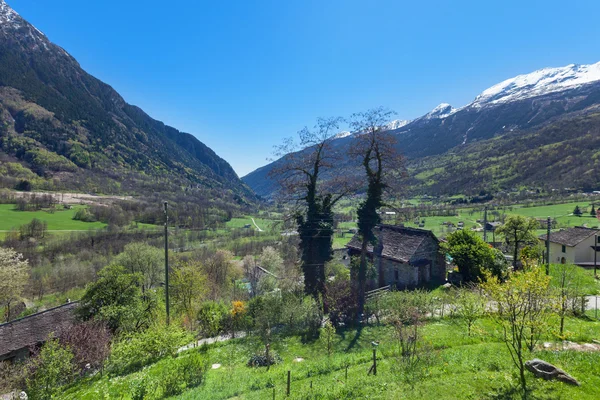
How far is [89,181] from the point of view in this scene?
135 m

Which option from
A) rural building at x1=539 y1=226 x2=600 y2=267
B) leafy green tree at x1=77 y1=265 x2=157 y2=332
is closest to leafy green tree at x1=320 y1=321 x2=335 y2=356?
leafy green tree at x1=77 y1=265 x2=157 y2=332

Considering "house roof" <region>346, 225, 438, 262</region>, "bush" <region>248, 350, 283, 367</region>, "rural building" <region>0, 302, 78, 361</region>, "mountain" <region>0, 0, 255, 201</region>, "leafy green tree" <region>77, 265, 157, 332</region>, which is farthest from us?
"mountain" <region>0, 0, 255, 201</region>

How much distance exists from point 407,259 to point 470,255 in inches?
218

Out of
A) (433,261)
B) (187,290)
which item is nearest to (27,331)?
(187,290)

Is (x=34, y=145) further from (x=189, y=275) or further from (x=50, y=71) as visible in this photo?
(x=189, y=275)

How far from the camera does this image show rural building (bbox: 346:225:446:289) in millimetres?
28391

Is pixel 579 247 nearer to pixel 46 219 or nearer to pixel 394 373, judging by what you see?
pixel 394 373

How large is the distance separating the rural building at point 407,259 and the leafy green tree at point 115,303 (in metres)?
20.7

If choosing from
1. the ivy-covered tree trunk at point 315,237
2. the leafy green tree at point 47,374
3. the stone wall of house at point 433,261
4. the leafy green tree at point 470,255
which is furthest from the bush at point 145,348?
the leafy green tree at point 470,255

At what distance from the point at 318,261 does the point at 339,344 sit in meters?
8.20

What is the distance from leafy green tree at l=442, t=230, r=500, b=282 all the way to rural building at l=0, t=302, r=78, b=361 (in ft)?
109

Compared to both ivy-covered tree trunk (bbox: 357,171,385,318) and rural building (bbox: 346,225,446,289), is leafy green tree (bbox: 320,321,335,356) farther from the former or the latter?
rural building (bbox: 346,225,446,289)

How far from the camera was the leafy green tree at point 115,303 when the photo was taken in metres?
19.9

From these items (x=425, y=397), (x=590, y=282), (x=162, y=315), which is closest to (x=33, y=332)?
(x=162, y=315)
